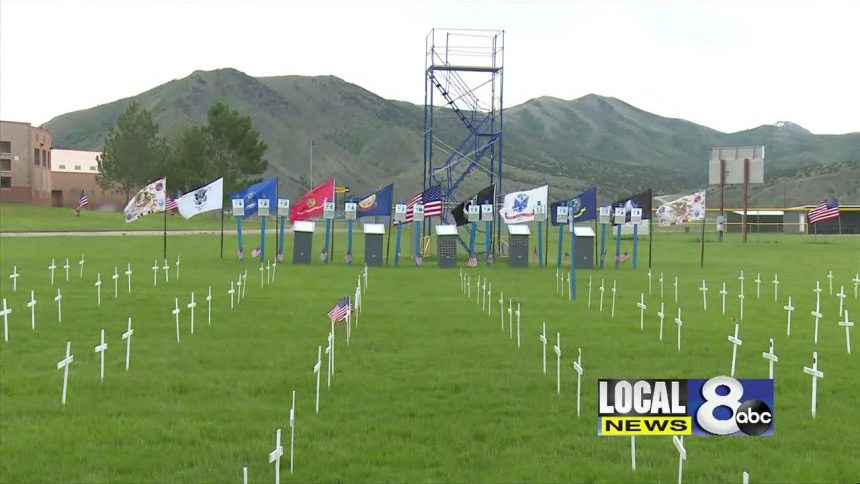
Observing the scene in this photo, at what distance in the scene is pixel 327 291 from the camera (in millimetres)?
27094

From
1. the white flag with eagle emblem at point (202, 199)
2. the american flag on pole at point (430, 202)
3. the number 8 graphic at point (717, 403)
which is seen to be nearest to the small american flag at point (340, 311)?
the number 8 graphic at point (717, 403)

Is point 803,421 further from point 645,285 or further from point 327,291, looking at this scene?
point 645,285

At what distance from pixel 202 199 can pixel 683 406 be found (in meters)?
35.0

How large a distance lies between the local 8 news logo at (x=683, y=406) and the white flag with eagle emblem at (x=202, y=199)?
3370 cm

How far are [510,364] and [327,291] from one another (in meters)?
13.4

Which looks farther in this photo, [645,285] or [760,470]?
[645,285]

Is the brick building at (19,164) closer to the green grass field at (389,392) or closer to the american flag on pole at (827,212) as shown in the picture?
the green grass field at (389,392)

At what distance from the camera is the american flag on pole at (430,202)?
4075 cm

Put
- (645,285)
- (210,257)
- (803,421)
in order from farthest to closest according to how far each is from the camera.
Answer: (210,257), (645,285), (803,421)

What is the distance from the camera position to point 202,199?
3938 cm

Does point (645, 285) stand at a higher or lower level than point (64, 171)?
lower

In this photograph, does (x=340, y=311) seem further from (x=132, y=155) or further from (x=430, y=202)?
(x=132, y=155)

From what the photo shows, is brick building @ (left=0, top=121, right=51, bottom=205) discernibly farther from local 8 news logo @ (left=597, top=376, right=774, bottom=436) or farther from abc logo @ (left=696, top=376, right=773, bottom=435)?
abc logo @ (left=696, top=376, right=773, bottom=435)

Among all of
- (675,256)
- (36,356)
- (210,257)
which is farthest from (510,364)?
(675,256)
